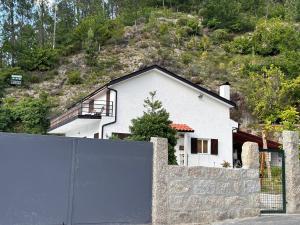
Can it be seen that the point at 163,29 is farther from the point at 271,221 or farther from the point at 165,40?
the point at 271,221

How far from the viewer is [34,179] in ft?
35.0

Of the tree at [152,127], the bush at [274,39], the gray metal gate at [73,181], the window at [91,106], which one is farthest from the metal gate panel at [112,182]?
the bush at [274,39]

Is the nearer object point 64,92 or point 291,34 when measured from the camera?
point 64,92

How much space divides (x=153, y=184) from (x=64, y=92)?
134ft

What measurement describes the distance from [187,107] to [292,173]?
54.9 ft

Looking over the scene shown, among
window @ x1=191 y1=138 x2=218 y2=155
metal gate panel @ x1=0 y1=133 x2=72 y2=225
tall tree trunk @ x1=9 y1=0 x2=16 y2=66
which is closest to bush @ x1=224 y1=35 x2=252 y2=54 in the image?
tall tree trunk @ x1=9 y1=0 x2=16 y2=66

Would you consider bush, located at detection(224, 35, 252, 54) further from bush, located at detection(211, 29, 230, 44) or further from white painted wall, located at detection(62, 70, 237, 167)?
white painted wall, located at detection(62, 70, 237, 167)

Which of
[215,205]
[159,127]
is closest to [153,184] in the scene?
[215,205]

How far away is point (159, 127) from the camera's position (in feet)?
71.8

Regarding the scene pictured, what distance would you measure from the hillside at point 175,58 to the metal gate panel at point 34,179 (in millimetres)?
33912

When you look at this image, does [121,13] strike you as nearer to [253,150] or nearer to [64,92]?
[64,92]

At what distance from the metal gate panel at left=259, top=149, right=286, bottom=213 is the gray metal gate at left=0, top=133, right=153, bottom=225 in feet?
14.5

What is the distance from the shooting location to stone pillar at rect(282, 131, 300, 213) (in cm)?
1469

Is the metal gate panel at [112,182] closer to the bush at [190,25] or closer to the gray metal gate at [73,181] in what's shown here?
the gray metal gate at [73,181]
